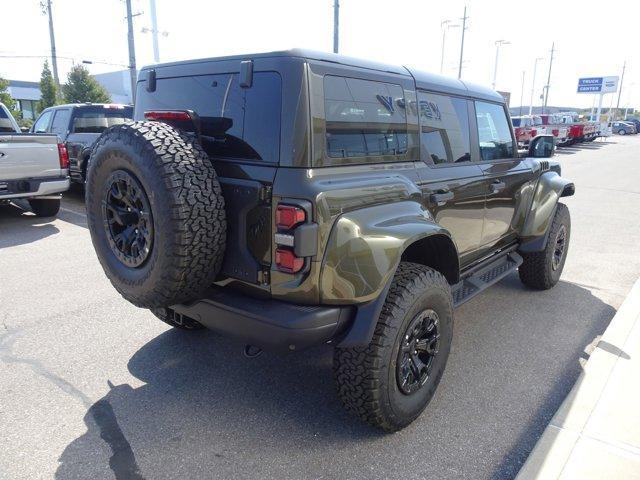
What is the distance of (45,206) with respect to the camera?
7.89 meters

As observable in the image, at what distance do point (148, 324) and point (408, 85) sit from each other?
270cm

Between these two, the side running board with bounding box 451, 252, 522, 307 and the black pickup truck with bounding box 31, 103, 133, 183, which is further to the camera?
the black pickup truck with bounding box 31, 103, 133, 183

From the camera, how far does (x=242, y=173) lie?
2.44m

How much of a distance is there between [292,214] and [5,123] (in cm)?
838

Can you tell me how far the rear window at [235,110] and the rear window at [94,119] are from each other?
7.12 metres

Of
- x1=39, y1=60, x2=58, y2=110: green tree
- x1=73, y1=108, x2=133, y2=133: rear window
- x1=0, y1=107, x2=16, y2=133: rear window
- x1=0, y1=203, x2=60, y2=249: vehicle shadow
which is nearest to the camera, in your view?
x1=0, y1=203, x2=60, y2=249: vehicle shadow

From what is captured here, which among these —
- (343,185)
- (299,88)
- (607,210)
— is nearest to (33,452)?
(343,185)

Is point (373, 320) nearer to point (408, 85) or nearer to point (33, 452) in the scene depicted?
point (408, 85)

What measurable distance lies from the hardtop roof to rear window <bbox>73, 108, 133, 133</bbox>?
6906mm

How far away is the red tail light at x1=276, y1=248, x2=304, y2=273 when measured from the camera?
7.45 ft

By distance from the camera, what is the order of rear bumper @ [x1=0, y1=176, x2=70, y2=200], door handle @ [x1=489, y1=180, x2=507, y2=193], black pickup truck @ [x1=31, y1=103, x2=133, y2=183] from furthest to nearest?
black pickup truck @ [x1=31, y1=103, x2=133, y2=183], rear bumper @ [x1=0, y1=176, x2=70, y2=200], door handle @ [x1=489, y1=180, x2=507, y2=193]

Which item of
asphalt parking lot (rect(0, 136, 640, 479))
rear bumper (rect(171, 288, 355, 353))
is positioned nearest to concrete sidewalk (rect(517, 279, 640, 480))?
asphalt parking lot (rect(0, 136, 640, 479))

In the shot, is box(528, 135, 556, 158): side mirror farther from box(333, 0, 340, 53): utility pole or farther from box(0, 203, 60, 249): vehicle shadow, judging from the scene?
box(333, 0, 340, 53): utility pole

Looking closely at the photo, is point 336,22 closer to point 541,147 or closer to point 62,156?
point 62,156
